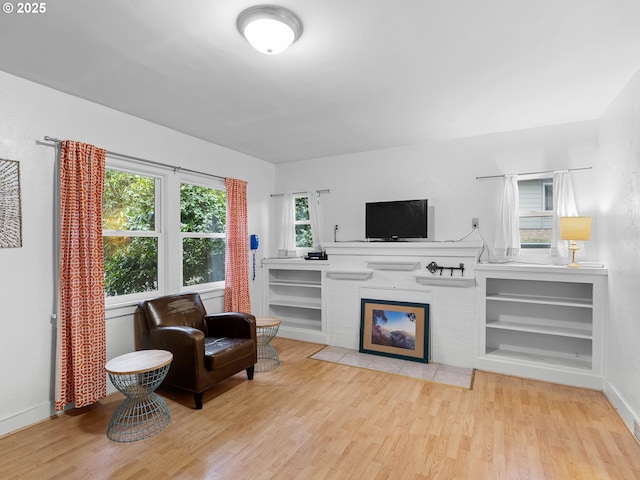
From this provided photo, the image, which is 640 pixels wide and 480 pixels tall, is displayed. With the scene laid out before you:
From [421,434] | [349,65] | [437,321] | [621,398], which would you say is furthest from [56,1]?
[621,398]

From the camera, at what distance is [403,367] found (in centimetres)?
366

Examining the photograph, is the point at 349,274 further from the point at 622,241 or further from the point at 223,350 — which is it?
the point at 622,241

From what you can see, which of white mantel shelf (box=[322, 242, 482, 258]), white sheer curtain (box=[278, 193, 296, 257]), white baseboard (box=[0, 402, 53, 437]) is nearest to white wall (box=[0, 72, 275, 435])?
white baseboard (box=[0, 402, 53, 437])

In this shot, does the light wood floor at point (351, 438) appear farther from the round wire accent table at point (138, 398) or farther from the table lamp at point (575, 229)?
the table lamp at point (575, 229)

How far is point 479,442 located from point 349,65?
2.76m

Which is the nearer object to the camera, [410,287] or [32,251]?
[32,251]

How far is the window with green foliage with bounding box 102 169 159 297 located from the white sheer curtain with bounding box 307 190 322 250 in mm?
2108

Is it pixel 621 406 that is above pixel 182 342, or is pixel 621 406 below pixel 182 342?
below

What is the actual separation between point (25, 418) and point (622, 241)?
4.87 meters

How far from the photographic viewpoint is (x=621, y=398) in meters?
2.66

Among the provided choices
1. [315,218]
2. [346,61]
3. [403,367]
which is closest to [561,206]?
[403,367]

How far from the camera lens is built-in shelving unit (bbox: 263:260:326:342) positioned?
4.66 metres

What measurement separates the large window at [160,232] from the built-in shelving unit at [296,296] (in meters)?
0.89

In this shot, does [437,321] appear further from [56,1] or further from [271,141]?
[56,1]
